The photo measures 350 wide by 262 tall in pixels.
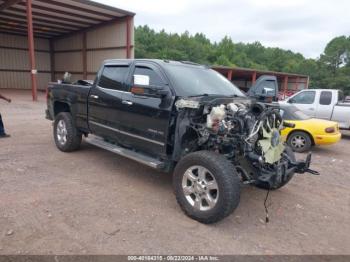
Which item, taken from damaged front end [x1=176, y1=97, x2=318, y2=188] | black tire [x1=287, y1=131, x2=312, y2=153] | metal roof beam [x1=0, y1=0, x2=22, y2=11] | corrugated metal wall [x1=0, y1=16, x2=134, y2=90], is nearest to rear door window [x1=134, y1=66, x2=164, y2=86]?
damaged front end [x1=176, y1=97, x2=318, y2=188]

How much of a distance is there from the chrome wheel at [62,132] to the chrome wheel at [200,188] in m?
3.37

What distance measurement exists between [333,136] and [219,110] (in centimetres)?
505

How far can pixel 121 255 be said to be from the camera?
9.37ft

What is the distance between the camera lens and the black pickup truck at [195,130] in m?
3.55

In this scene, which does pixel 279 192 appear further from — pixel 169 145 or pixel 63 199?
pixel 63 199

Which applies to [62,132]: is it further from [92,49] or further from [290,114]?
[92,49]

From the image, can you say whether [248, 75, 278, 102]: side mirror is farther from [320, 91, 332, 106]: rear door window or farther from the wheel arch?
[320, 91, 332, 106]: rear door window

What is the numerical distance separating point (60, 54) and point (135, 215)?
29305mm

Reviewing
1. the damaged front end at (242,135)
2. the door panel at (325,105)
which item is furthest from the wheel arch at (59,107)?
the door panel at (325,105)

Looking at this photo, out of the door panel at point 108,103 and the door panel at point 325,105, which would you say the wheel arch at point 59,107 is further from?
the door panel at point 325,105

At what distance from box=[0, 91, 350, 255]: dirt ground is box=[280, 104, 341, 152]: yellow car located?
1.76 metres

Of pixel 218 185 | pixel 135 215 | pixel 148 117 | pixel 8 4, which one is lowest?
pixel 135 215

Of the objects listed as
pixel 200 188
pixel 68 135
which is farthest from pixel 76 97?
pixel 200 188

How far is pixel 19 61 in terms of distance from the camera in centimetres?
2852
